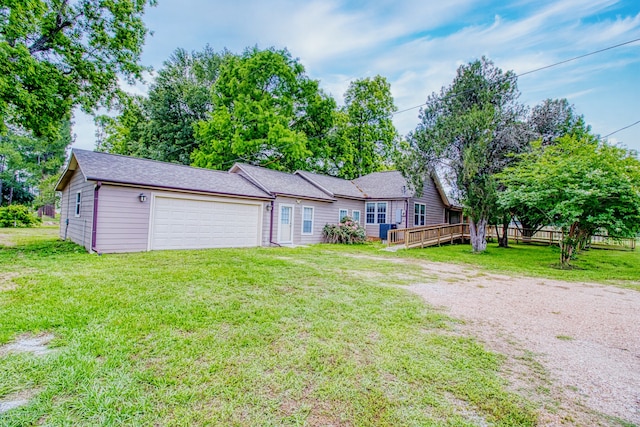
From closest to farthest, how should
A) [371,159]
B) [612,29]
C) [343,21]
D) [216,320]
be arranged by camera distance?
[216,320] < [612,29] < [343,21] < [371,159]

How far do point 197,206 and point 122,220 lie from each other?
229 centimetres

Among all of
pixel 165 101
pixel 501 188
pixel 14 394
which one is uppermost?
pixel 165 101

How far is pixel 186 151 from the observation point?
2366cm

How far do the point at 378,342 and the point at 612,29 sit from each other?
38.4 ft

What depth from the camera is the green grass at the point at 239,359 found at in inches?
82.6

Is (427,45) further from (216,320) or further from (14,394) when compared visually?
(14,394)

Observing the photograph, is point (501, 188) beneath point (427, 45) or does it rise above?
beneath

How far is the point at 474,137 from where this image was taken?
12578mm

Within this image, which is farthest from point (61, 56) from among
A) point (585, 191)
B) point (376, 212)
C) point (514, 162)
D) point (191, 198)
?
point (514, 162)

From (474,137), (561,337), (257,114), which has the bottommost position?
(561,337)

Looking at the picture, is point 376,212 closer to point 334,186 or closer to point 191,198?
point 334,186

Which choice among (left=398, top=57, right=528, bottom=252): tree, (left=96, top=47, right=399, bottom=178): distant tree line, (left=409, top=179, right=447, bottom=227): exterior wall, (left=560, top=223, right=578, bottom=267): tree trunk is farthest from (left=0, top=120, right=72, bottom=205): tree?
(left=560, top=223, right=578, bottom=267): tree trunk

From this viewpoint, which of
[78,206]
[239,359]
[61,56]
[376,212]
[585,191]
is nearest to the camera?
[239,359]

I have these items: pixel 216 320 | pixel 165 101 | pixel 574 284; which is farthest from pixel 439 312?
pixel 165 101
